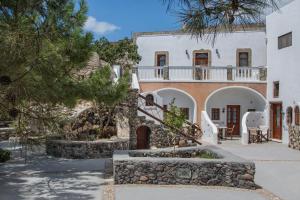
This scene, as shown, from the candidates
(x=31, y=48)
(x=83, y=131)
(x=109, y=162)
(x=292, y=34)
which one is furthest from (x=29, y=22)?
(x=292, y=34)

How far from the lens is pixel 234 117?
2639 centimetres

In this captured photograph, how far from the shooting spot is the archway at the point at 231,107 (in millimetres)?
26094

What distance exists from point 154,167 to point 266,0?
7.66 metres

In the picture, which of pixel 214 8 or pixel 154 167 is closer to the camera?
pixel 214 8

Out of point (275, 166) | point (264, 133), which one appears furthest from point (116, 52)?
point (275, 166)

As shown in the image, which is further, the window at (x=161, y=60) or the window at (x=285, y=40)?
the window at (x=161, y=60)

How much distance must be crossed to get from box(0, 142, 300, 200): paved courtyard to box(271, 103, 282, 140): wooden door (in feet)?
25.1

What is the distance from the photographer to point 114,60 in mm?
34062

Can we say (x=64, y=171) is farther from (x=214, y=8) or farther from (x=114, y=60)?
(x=114, y=60)

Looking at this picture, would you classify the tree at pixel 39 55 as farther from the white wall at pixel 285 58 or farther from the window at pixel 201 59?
the window at pixel 201 59

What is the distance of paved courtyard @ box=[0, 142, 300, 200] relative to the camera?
982 centimetres

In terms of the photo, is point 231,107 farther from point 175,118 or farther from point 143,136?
point 175,118

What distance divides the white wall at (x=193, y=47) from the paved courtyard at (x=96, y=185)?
1210cm

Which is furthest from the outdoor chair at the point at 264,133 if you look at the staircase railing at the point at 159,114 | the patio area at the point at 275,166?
the staircase railing at the point at 159,114
